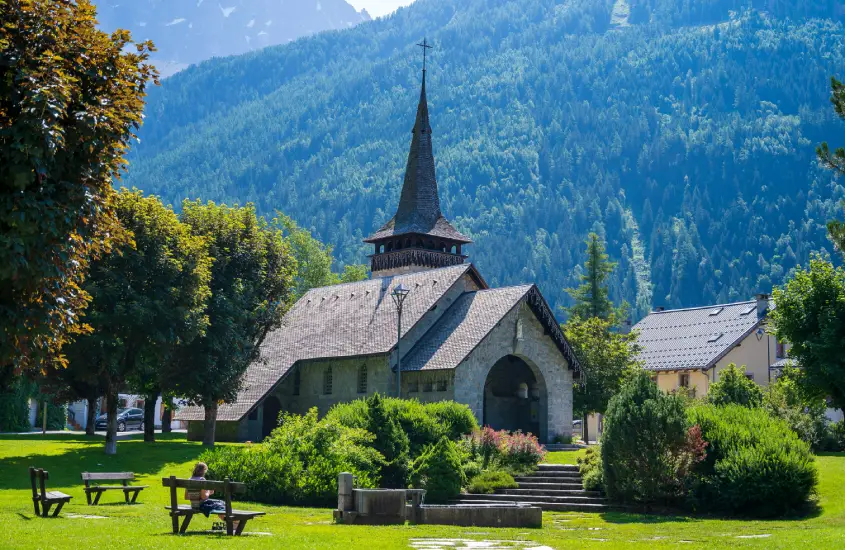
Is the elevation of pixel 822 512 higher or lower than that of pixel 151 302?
lower

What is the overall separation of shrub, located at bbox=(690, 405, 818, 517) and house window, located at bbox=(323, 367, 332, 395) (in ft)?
92.1

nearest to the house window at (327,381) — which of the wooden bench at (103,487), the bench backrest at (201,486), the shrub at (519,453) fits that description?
the shrub at (519,453)

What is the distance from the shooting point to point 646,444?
26.8 m

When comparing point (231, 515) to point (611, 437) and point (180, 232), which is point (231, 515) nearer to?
point (611, 437)

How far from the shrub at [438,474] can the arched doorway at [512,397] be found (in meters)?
19.6

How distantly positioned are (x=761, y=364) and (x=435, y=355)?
38.8m

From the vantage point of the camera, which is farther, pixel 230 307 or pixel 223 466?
pixel 230 307

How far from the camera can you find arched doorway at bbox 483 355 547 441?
164 ft

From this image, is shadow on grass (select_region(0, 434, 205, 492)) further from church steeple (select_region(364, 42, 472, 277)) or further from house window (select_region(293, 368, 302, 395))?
church steeple (select_region(364, 42, 472, 277))

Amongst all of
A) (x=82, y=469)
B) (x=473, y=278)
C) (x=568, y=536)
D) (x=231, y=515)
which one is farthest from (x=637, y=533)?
(x=473, y=278)

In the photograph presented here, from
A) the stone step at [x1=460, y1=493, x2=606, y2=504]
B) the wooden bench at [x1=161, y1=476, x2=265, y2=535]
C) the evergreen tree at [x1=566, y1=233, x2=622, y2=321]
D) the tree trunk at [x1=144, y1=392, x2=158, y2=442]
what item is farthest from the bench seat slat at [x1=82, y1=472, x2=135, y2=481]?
the evergreen tree at [x1=566, y1=233, x2=622, y2=321]

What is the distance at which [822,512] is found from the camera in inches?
971

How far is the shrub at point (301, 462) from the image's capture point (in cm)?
2770

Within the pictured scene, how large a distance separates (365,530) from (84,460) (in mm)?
21178
